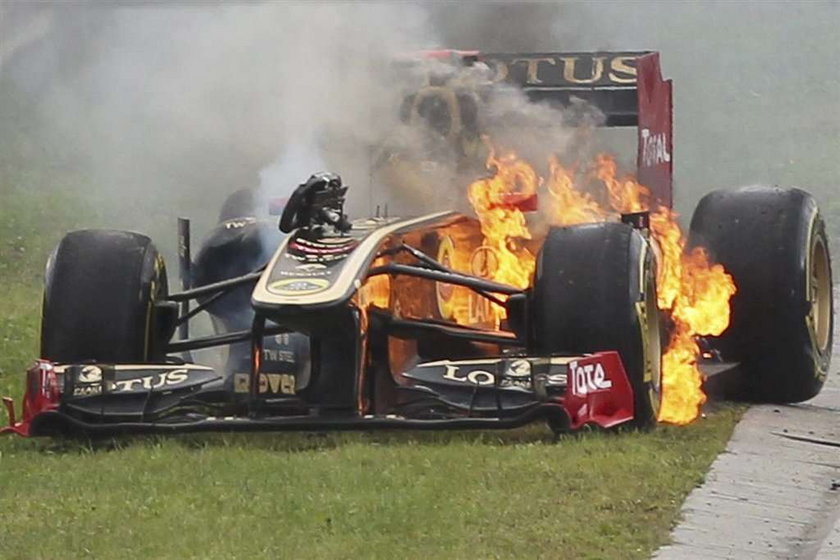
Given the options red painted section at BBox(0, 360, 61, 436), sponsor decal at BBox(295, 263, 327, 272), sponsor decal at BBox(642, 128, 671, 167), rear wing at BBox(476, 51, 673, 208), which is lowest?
red painted section at BBox(0, 360, 61, 436)

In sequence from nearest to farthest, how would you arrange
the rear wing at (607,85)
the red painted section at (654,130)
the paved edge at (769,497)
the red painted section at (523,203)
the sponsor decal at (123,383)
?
the paved edge at (769,497) < the sponsor decal at (123,383) < the red painted section at (523,203) < the red painted section at (654,130) < the rear wing at (607,85)

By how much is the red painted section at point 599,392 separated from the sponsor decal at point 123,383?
1692 millimetres

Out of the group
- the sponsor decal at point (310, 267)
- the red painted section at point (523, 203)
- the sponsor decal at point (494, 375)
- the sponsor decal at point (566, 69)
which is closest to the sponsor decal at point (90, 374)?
the sponsor decal at point (310, 267)

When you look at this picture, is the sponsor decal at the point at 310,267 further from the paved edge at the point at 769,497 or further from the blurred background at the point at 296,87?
the blurred background at the point at 296,87

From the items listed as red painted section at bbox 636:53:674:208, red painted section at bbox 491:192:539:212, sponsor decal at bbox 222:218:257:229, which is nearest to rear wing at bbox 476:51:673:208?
red painted section at bbox 636:53:674:208

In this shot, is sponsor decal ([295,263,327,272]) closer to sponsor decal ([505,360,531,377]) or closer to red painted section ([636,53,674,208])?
sponsor decal ([505,360,531,377])

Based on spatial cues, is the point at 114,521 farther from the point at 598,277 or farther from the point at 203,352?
the point at 203,352

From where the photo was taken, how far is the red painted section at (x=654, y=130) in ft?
38.7

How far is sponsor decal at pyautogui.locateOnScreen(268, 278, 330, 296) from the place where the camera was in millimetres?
9273

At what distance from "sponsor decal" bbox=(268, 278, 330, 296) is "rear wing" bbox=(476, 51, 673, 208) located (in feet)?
9.85

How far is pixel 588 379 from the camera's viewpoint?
9.32m

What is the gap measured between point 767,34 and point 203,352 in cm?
2040

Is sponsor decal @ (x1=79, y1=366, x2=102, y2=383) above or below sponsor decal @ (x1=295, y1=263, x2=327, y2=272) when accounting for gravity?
below

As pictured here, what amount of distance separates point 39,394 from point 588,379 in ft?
7.88
